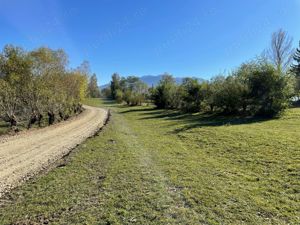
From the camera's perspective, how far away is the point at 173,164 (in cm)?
788

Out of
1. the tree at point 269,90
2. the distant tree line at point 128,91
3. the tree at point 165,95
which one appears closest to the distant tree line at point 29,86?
the tree at point 269,90

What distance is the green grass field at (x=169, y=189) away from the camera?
4492 mm

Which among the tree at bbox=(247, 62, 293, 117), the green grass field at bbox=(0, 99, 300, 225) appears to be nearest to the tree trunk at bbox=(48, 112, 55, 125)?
the green grass field at bbox=(0, 99, 300, 225)

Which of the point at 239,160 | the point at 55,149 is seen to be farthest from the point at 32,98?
the point at 239,160

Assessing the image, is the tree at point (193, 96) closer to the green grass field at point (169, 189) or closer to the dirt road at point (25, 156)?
the dirt road at point (25, 156)

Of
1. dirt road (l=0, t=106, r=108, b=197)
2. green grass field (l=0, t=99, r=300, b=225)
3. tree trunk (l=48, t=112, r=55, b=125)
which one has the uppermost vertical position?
tree trunk (l=48, t=112, r=55, b=125)

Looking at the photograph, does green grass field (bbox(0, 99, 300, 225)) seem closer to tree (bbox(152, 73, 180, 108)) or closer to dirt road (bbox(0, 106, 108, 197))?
dirt road (bbox(0, 106, 108, 197))

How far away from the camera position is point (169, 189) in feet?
18.8

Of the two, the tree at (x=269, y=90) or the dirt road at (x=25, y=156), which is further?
the tree at (x=269, y=90)

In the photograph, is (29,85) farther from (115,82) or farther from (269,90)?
(115,82)

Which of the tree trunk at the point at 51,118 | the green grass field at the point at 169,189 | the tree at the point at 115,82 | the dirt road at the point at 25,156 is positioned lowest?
the dirt road at the point at 25,156

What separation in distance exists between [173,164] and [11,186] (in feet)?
16.1

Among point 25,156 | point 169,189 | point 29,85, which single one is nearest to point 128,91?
point 29,85

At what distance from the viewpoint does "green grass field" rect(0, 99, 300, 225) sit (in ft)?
14.7
